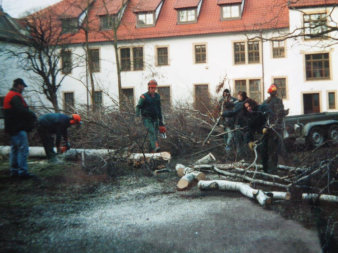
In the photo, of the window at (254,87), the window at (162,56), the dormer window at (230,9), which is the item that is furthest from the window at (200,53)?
the window at (254,87)

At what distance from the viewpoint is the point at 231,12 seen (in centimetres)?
3066

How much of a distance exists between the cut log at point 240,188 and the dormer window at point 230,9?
86.6 ft

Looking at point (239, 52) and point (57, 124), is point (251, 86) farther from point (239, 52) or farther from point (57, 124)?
point (57, 124)

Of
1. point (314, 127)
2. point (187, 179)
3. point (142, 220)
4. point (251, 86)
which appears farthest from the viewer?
point (251, 86)

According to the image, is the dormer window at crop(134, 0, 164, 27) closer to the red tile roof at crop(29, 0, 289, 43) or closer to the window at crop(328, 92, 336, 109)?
the red tile roof at crop(29, 0, 289, 43)

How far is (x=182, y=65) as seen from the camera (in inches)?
1230

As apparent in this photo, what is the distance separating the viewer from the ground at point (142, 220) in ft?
12.9

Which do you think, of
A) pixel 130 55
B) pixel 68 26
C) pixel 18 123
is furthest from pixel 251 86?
pixel 18 123

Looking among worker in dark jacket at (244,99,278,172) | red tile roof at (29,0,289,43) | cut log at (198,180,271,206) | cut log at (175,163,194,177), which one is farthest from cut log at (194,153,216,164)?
red tile roof at (29,0,289,43)

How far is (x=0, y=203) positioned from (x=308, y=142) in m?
8.90

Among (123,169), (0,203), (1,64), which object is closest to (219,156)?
(123,169)

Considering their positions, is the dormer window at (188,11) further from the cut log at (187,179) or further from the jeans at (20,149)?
the cut log at (187,179)

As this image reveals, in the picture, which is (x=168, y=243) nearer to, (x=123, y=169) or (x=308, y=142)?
(x=123, y=169)

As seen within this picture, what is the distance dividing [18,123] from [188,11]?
86.5 feet
